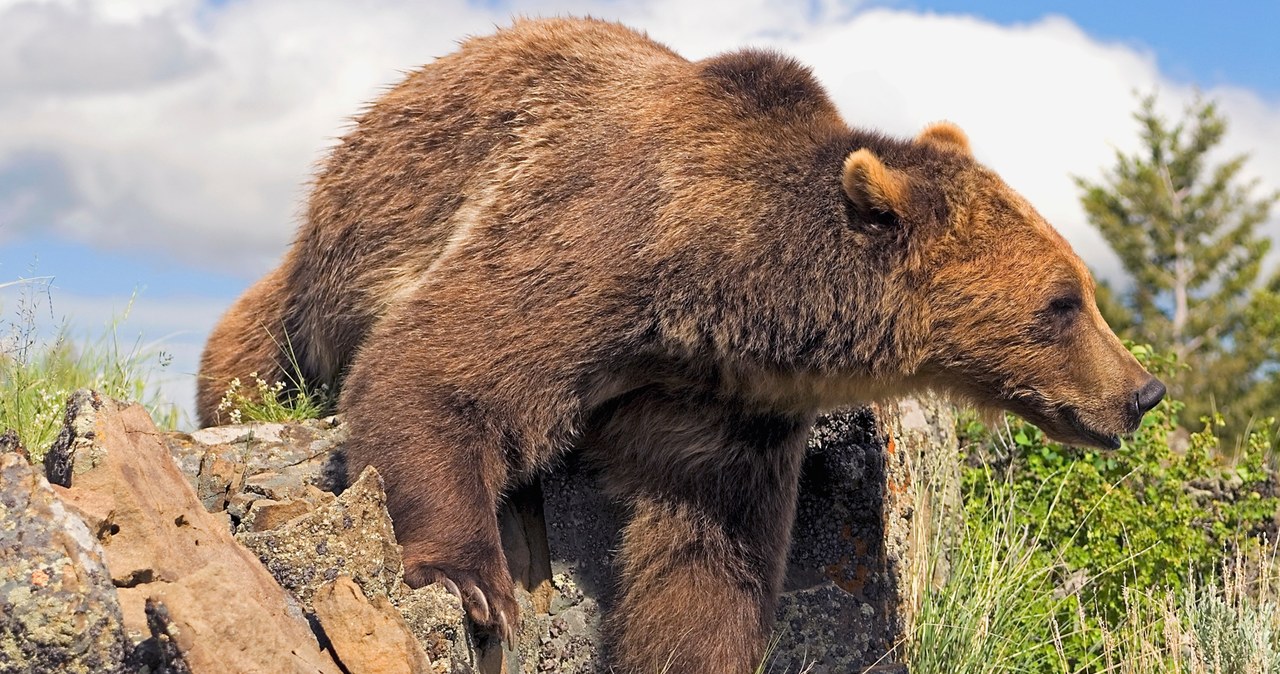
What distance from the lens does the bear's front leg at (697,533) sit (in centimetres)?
471

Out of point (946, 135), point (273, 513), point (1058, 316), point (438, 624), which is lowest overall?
point (438, 624)

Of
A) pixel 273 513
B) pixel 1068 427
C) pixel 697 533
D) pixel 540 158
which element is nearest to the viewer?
pixel 273 513

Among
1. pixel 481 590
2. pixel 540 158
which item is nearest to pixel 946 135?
pixel 540 158

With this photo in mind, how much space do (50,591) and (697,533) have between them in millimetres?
2489

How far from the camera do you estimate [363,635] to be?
322 centimetres

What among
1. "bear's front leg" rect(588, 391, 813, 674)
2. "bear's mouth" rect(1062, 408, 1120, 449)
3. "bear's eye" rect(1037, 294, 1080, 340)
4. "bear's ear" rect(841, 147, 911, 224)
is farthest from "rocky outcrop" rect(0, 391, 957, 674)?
"bear's ear" rect(841, 147, 911, 224)

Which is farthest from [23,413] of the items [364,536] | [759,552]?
[759,552]

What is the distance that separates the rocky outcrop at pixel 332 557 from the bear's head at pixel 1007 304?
1.09 meters

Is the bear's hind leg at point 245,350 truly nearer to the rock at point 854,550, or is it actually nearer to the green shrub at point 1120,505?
the rock at point 854,550

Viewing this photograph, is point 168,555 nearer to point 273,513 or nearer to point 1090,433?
point 273,513

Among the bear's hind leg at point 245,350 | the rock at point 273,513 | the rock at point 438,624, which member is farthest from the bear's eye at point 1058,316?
the bear's hind leg at point 245,350

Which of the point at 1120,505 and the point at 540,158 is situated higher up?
the point at 540,158

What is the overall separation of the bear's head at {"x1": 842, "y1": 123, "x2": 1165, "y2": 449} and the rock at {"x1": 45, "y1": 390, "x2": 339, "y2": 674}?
7.43ft

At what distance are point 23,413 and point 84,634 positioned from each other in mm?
2505
